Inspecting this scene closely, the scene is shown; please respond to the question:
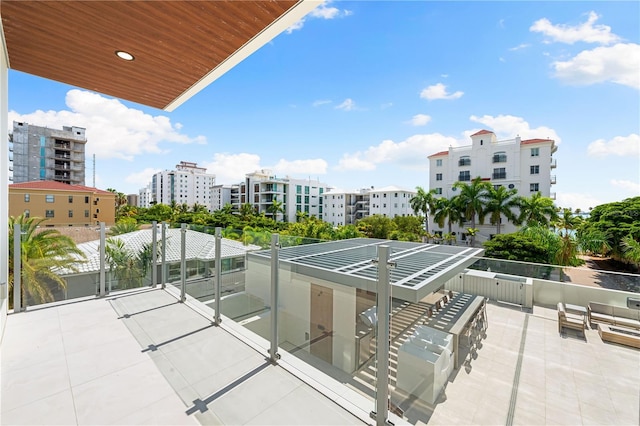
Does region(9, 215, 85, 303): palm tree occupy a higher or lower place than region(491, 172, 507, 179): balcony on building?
lower

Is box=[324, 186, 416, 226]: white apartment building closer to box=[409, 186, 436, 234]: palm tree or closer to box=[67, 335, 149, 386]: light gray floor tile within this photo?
box=[409, 186, 436, 234]: palm tree

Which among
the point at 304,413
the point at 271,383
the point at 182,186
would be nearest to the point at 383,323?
the point at 304,413

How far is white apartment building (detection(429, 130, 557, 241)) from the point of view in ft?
97.0

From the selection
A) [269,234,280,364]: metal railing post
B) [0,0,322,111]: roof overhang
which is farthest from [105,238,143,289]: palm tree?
[269,234,280,364]: metal railing post

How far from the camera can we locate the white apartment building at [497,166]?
2958 cm

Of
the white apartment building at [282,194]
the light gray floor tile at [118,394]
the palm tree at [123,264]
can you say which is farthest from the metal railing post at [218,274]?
the white apartment building at [282,194]

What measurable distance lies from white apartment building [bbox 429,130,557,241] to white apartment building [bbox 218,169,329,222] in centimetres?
2892

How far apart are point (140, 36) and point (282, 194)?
170 ft

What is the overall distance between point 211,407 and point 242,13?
3.65 meters

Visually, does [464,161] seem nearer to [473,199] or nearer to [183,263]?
[473,199]

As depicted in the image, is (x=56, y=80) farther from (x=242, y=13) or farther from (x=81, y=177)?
(x=81, y=177)

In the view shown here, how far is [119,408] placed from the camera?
2.29 metres

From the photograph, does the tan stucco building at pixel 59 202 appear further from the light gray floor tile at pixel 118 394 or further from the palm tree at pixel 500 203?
the palm tree at pixel 500 203

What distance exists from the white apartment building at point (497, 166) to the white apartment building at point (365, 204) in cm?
1260
